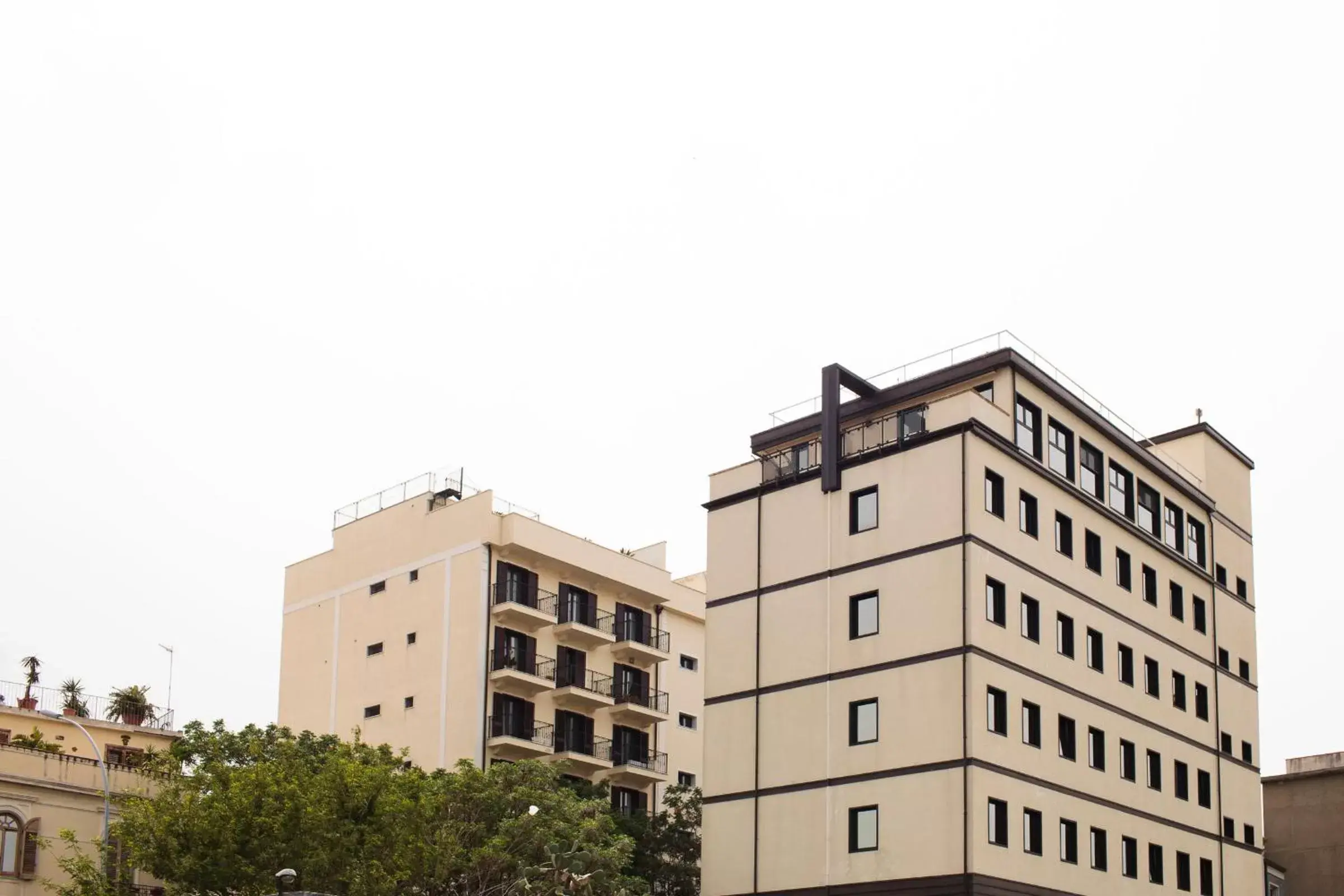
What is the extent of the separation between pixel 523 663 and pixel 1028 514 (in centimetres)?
2654

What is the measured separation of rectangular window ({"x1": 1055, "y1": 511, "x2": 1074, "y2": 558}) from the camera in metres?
62.0

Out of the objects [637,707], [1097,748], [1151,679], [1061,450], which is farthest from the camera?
[637,707]

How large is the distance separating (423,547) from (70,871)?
3019 cm

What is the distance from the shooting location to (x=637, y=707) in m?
80.8

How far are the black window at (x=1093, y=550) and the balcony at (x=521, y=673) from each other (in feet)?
83.5

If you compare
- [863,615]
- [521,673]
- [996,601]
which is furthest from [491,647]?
[996,601]

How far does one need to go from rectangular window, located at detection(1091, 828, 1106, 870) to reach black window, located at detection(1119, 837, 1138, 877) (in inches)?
45.6

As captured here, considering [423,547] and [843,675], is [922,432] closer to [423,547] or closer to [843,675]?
[843,675]

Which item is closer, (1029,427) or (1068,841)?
(1068,841)

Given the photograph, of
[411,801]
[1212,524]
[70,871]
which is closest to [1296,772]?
[1212,524]

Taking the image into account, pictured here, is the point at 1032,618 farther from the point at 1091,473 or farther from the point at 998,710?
the point at 1091,473

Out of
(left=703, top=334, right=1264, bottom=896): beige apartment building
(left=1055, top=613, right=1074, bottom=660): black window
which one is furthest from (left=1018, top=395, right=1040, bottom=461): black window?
(left=1055, top=613, right=1074, bottom=660): black window

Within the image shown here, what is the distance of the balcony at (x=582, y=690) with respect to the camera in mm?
78250

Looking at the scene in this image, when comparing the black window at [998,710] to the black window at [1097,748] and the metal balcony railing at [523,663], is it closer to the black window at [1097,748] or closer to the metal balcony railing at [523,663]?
the black window at [1097,748]
